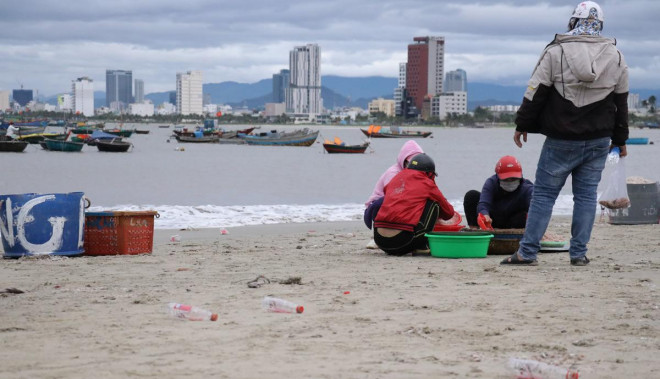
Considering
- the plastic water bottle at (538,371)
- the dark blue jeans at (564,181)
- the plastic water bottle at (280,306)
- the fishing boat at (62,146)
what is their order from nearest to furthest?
the plastic water bottle at (538,371) → the plastic water bottle at (280,306) → the dark blue jeans at (564,181) → the fishing boat at (62,146)

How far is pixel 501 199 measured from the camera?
8.31 metres

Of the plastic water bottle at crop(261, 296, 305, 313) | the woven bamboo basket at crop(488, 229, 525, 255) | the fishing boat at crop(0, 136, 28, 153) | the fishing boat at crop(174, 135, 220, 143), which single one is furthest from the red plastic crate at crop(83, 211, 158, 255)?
the fishing boat at crop(174, 135, 220, 143)

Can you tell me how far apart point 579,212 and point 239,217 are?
31.0 ft

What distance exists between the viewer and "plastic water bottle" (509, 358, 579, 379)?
3654 mm

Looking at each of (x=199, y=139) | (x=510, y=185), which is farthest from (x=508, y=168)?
(x=199, y=139)

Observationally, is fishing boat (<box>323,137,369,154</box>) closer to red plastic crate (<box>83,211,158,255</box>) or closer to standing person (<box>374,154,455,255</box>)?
red plastic crate (<box>83,211,158,255</box>)

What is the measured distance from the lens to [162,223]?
14.3 m

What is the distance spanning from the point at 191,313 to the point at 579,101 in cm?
333

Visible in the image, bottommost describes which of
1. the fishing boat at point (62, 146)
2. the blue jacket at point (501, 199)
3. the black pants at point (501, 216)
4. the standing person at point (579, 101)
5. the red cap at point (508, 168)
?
the fishing boat at point (62, 146)

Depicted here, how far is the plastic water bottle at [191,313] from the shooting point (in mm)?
4824

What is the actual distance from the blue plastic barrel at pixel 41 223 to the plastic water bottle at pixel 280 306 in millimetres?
3451

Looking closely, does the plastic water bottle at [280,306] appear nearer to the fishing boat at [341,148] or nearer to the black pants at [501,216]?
the black pants at [501,216]

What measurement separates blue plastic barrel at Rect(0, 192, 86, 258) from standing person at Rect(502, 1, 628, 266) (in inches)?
165

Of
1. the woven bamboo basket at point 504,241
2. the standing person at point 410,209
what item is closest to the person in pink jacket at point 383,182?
the standing person at point 410,209
